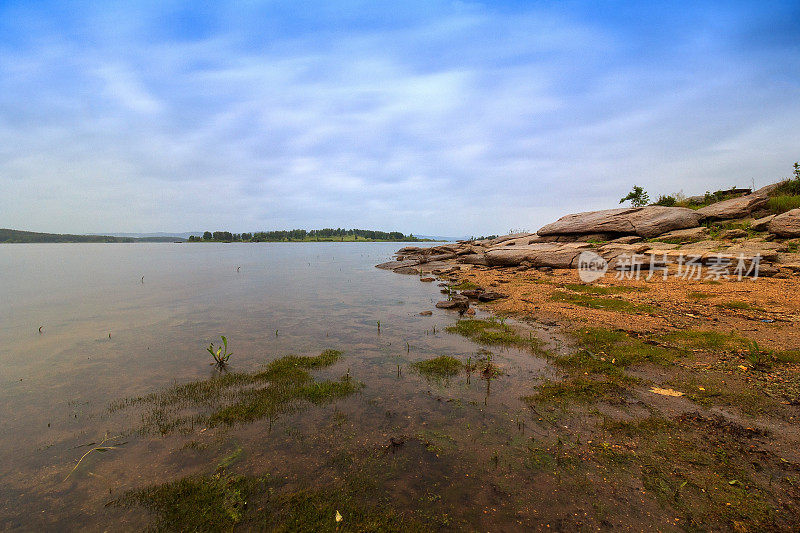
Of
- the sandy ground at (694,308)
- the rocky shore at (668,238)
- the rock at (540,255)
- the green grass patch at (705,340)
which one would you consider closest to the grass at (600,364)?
the green grass patch at (705,340)

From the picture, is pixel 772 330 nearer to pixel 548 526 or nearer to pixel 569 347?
pixel 569 347

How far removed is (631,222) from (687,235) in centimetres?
695

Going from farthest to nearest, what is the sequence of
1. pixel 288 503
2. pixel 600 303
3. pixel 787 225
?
pixel 787 225
pixel 600 303
pixel 288 503

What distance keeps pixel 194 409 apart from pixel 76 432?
229 centimetres

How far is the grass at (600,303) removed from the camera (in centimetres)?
1506

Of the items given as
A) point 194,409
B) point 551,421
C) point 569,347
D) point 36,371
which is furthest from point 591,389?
point 36,371

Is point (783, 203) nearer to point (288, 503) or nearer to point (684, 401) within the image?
point (684, 401)

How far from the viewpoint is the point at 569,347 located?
36.4 ft

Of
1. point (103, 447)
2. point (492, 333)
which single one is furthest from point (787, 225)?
point (103, 447)

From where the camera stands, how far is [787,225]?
22250 millimetres

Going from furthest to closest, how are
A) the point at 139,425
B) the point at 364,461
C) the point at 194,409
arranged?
the point at 194,409 < the point at 139,425 < the point at 364,461

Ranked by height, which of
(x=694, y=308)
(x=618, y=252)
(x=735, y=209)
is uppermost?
(x=735, y=209)

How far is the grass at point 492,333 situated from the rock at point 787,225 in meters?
26.1

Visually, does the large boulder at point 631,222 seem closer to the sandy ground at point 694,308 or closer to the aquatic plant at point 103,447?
the sandy ground at point 694,308
